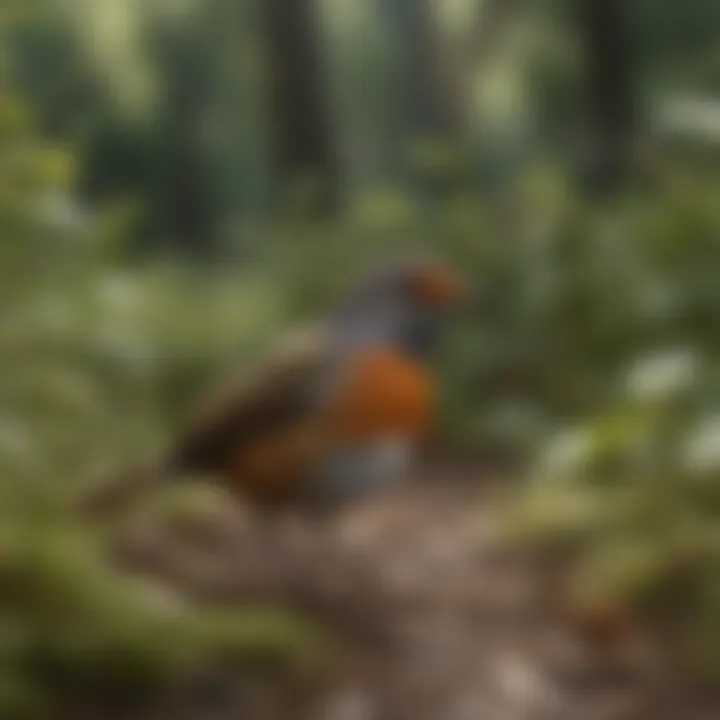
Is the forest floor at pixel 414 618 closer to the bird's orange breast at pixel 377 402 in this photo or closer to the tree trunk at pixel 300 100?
the bird's orange breast at pixel 377 402

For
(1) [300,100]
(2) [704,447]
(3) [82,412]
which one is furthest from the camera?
(1) [300,100]

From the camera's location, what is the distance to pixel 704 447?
88 cm

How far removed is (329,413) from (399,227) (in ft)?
0.48

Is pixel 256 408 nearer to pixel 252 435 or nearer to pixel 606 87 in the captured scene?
pixel 252 435

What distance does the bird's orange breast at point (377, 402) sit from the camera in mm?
1058

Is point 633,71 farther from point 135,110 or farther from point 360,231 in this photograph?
point 135,110

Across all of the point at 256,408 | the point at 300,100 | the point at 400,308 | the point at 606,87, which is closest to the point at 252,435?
the point at 256,408

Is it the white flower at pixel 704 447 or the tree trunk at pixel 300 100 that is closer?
the white flower at pixel 704 447

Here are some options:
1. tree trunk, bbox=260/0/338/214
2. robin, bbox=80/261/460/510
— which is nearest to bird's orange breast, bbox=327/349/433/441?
robin, bbox=80/261/460/510

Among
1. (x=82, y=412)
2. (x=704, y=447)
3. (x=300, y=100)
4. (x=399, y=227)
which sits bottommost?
(x=704, y=447)

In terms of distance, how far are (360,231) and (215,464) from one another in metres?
0.20

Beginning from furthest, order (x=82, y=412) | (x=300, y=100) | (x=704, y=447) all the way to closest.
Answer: (x=300, y=100) → (x=82, y=412) → (x=704, y=447)

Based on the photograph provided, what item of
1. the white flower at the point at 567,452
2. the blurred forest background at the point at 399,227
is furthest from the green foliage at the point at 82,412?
the white flower at the point at 567,452

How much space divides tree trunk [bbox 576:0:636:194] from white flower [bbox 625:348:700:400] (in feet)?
0.51
